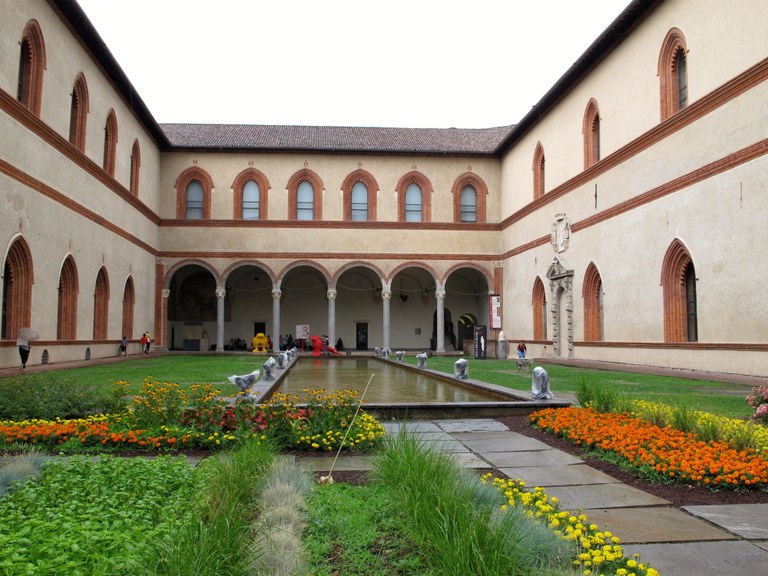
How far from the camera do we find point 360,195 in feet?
109

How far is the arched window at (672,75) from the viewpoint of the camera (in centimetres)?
1819

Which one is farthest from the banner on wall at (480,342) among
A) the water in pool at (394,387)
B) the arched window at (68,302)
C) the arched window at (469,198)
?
the arched window at (68,302)

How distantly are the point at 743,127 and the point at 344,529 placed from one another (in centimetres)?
1521

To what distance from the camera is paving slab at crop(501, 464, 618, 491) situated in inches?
206

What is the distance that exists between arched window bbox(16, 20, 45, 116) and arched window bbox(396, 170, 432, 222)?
18.0 metres

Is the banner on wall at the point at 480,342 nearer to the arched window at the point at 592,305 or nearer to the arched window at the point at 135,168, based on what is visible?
the arched window at the point at 592,305

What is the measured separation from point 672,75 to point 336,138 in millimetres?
19208

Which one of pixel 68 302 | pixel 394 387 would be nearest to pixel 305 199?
pixel 68 302

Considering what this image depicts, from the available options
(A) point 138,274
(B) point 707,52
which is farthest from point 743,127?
(A) point 138,274

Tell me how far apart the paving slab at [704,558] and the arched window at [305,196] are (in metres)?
29.9

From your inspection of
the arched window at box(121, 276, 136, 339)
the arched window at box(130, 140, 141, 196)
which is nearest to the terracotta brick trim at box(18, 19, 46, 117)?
the arched window at box(130, 140, 141, 196)

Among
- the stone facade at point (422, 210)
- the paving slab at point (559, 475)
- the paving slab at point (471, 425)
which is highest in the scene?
the stone facade at point (422, 210)

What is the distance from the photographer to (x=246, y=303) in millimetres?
38406

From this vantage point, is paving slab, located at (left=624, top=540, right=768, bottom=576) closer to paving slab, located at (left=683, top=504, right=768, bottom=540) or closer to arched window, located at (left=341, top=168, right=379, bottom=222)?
paving slab, located at (left=683, top=504, right=768, bottom=540)
